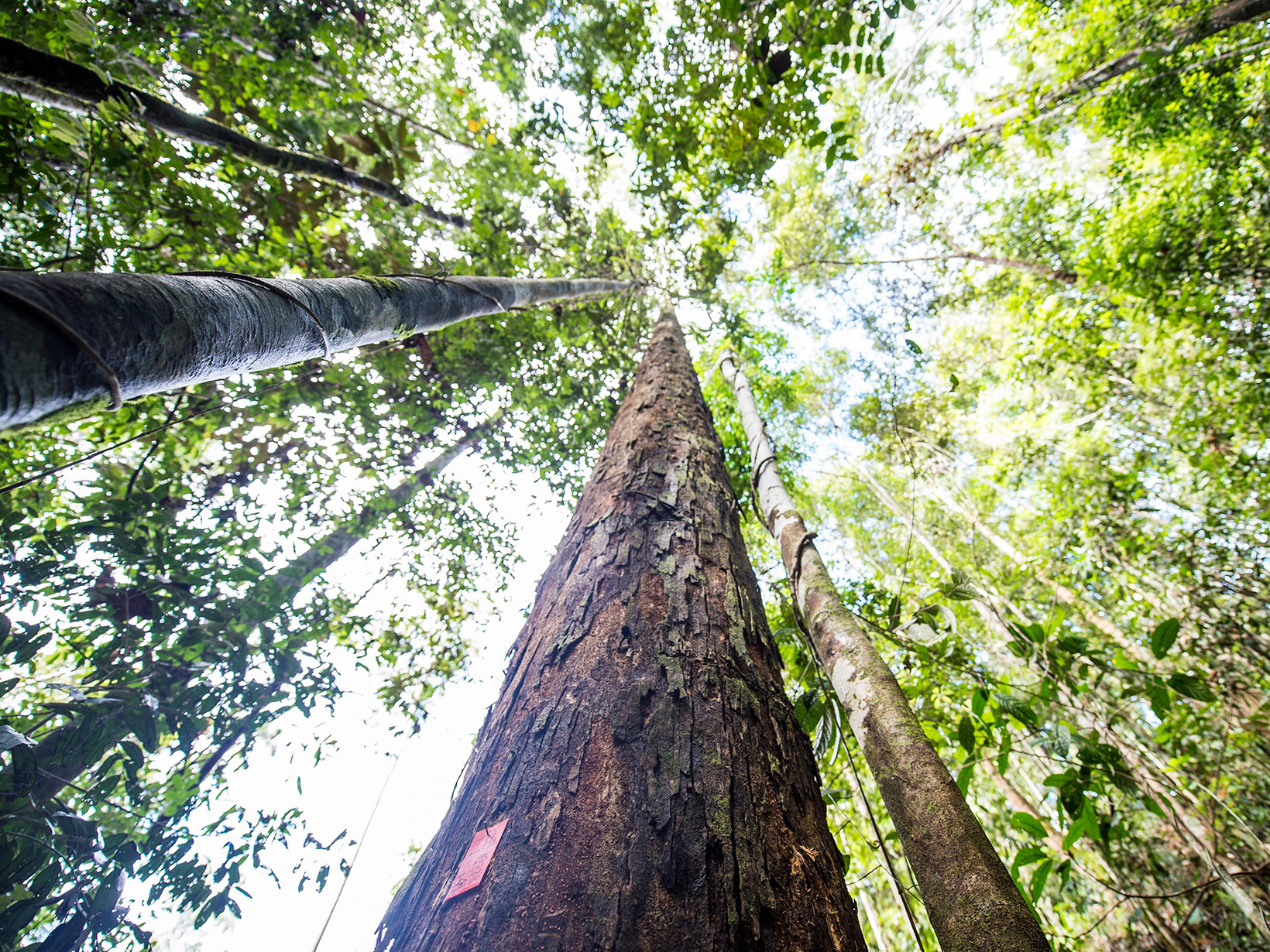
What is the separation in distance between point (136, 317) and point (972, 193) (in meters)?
12.7

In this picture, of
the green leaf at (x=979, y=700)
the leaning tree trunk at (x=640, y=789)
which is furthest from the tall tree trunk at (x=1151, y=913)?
the leaning tree trunk at (x=640, y=789)

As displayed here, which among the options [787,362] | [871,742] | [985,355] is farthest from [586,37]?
[985,355]

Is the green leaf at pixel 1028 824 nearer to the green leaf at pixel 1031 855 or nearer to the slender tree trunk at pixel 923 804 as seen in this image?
the green leaf at pixel 1031 855

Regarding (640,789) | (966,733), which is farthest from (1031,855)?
(640,789)

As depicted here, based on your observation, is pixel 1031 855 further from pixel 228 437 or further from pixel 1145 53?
pixel 1145 53

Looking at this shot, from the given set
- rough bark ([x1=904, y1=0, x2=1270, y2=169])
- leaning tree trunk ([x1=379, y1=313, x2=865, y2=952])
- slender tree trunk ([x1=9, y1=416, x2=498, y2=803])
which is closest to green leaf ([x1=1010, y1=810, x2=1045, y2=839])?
leaning tree trunk ([x1=379, y1=313, x2=865, y2=952])

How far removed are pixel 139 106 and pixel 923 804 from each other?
4.44 meters

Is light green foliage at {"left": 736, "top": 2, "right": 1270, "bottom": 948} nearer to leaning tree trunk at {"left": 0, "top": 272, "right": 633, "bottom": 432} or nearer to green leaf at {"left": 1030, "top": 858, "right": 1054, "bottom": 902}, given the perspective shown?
green leaf at {"left": 1030, "top": 858, "right": 1054, "bottom": 902}

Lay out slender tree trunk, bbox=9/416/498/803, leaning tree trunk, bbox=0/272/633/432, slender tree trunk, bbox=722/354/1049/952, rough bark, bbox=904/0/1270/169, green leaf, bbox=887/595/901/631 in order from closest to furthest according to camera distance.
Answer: leaning tree trunk, bbox=0/272/633/432, slender tree trunk, bbox=722/354/1049/952, slender tree trunk, bbox=9/416/498/803, green leaf, bbox=887/595/901/631, rough bark, bbox=904/0/1270/169

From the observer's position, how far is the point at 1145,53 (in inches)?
211

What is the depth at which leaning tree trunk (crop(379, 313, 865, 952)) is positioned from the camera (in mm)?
667

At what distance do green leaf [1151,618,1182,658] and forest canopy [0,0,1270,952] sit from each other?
7 centimetres

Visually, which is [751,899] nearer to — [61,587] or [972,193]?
[61,587]

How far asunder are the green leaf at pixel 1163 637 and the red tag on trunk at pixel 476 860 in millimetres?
2462
